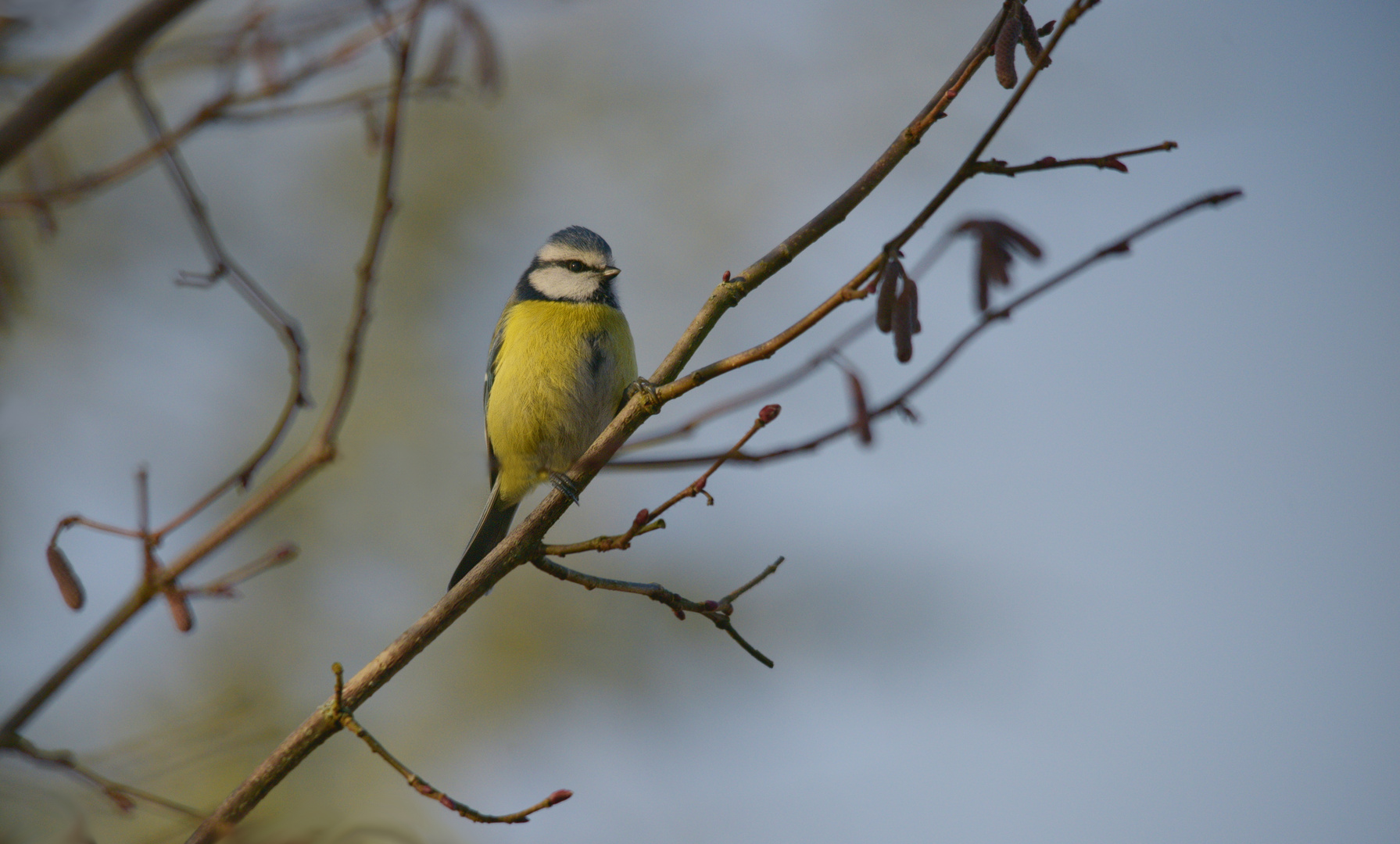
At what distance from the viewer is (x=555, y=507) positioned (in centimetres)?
205

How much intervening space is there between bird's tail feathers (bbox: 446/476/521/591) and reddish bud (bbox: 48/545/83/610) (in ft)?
6.90

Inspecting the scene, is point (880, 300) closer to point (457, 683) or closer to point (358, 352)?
point (358, 352)

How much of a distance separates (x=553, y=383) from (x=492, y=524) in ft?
2.50

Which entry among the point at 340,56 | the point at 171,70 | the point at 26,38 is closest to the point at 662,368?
the point at 340,56

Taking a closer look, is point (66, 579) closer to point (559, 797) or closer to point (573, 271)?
point (559, 797)

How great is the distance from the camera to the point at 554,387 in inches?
152

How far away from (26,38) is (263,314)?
2.56ft

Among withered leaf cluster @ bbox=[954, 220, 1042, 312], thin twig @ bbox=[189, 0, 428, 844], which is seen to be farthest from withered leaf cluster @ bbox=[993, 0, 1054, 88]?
thin twig @ bbox=[189, 0, 428, 844]

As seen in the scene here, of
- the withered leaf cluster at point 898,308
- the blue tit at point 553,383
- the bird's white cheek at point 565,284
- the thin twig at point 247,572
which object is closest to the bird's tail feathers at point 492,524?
the blue tit at point 553,383

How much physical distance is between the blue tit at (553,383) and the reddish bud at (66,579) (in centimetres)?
178

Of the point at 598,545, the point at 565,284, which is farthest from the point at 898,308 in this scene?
the point at 565,284

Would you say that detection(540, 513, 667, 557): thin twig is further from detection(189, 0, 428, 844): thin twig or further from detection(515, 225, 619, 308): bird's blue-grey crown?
detection(515, 225, 619, 308): bird's blue-grey crown

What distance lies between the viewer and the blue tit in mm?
3859

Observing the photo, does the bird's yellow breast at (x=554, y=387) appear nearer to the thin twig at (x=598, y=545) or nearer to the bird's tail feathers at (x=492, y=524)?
the bird's tail feathers at (x=492, y=524)
